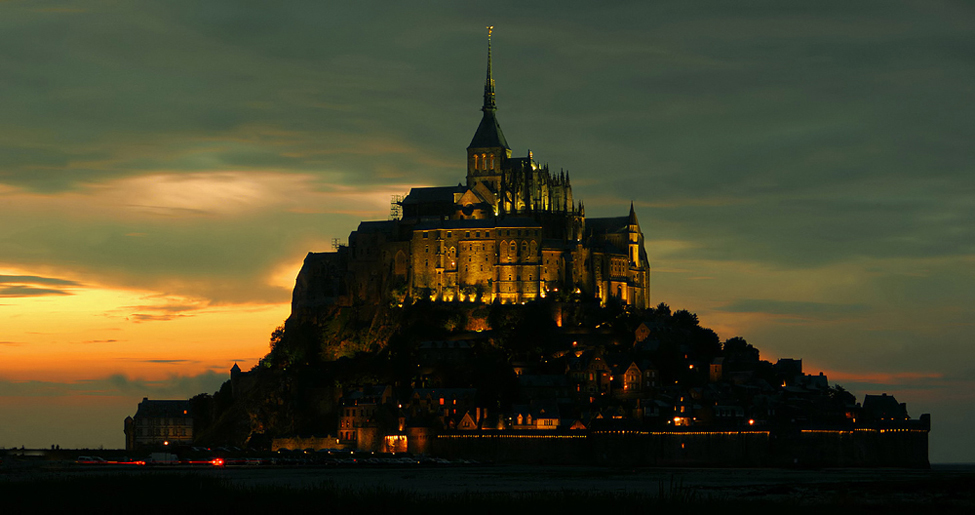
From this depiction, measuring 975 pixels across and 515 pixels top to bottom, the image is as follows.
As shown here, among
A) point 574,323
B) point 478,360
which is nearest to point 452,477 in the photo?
point 478,360

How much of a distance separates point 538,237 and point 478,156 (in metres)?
19.3

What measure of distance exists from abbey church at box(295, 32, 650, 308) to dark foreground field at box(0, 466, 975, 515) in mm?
58030

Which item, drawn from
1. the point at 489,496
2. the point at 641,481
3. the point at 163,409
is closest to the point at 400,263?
the point at 163,409

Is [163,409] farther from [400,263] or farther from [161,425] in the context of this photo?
[400,263]

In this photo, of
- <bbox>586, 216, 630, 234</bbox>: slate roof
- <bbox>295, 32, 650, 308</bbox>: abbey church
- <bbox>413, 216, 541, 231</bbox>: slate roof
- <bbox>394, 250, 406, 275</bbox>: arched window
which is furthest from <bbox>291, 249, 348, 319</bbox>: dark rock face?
<bbox>586, 216, 630, 234</bbox>: slate roof

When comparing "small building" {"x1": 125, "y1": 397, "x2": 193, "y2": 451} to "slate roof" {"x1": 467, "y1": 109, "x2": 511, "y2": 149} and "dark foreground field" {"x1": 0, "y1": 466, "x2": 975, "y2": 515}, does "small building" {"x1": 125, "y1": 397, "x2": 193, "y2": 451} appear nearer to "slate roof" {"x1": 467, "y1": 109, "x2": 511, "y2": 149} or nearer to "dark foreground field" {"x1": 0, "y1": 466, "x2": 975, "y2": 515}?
"slate roof" {"x1": 467, "y1": 109, "x2": 511, "y2": 149}

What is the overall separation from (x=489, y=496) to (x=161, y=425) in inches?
3809

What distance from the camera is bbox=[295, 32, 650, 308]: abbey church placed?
147500 millimetres

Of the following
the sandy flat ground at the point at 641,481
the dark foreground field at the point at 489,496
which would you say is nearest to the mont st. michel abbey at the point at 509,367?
the sandy flat ground at the point at 641,481

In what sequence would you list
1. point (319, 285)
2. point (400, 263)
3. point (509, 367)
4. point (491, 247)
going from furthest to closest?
point (319, 285) < point (400, 263) < point (491, 247) < point (509, 367)

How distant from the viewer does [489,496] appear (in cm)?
6109

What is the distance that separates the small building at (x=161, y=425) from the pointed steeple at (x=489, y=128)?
49.6m

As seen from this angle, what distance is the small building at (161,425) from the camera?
149125 mm

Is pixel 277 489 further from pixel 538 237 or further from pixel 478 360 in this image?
pixel 538 237
